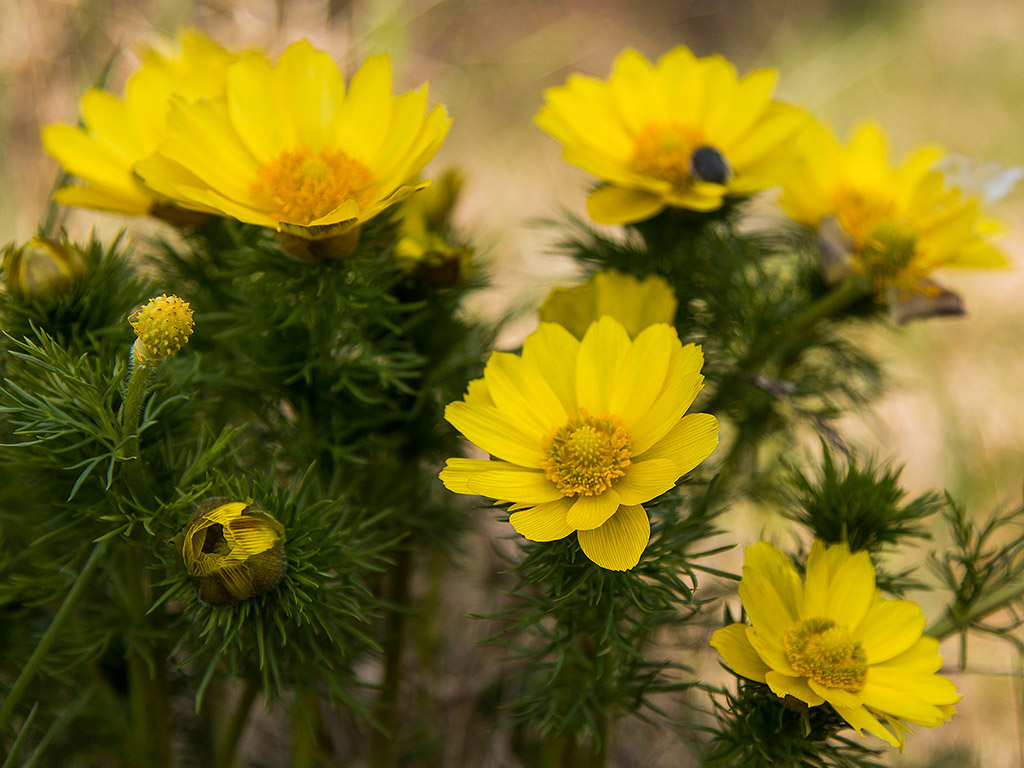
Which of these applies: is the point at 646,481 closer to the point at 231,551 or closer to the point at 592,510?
the point at 592,510

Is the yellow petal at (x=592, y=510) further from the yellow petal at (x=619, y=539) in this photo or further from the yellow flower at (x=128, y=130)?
the yellow flower at (x=128, y=130)

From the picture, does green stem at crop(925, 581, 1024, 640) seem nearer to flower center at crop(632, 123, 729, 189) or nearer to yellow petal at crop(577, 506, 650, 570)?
yellow petal at crop(577, 506, 650, 570)

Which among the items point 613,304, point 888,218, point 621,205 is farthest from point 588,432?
point 888,218

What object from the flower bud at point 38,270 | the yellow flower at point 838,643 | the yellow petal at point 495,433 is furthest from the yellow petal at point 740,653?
the flower bud at point 38,270

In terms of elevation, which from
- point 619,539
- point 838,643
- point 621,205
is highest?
point 621,205

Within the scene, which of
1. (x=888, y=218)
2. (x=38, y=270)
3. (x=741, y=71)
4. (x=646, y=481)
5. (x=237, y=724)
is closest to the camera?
(x=646, y=481)

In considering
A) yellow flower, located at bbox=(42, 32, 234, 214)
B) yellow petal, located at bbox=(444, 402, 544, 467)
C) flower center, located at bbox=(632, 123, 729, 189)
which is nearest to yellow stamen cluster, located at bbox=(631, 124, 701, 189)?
flower center, located at bbox=(632, 123, 729, 189)
